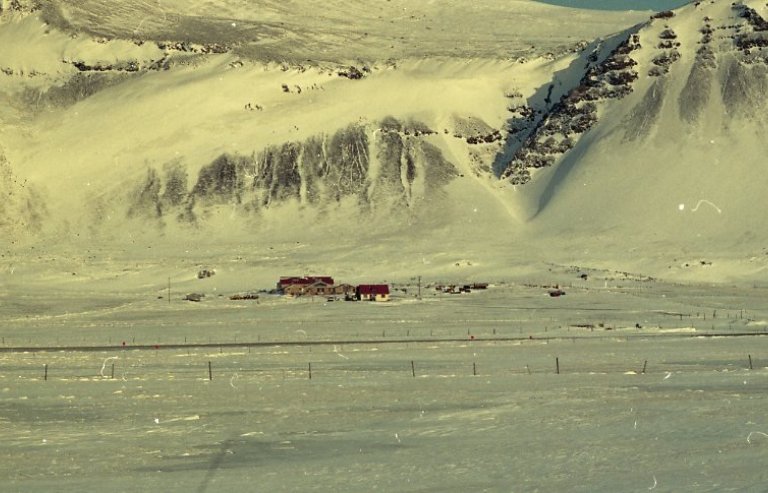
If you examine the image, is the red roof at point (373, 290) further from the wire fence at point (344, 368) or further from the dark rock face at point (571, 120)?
the dark rock face at point (571, 120)

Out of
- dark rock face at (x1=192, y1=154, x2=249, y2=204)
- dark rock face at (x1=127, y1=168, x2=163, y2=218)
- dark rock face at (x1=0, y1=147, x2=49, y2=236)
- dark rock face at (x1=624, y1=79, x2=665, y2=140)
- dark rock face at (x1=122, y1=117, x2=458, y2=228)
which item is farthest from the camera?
dark rock face at (x1=192, y1=154, x2=249, y2=204)

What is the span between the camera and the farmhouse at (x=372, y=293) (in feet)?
371

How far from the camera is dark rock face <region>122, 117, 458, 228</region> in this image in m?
186

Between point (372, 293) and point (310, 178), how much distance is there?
80037mm

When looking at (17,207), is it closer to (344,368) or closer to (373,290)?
(373,290)

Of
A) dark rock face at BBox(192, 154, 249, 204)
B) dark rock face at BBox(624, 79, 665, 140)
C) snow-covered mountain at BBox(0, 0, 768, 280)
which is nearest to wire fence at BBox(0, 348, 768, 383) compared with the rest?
snow-covered mountain at BBox(0, 0, 768, 280)

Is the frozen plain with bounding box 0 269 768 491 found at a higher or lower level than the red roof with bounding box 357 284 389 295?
lower

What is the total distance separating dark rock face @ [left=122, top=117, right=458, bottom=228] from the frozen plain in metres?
99.3

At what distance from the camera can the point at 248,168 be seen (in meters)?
195

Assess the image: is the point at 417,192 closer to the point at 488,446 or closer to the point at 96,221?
the point at 96,221

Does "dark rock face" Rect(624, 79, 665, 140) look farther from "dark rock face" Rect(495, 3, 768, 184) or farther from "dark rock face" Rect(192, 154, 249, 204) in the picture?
"dark rock face" Rect(192, 154, 249, 204)

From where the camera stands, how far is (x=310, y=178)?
630 feet

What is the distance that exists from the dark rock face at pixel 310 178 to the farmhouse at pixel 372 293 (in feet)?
218

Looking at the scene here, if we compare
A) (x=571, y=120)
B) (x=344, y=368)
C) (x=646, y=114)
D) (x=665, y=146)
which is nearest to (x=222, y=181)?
(x=571, y=120)
